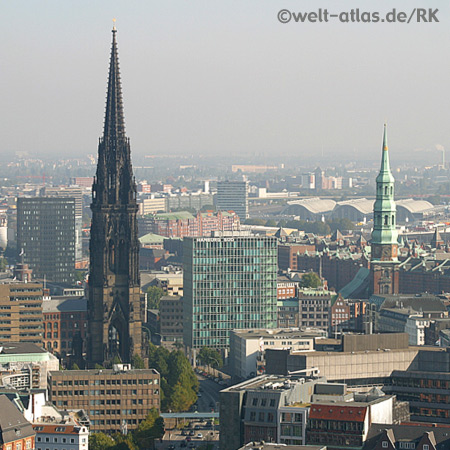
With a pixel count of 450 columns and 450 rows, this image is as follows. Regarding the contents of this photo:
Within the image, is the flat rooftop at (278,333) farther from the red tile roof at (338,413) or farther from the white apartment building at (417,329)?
the red tile roof at (338,413)

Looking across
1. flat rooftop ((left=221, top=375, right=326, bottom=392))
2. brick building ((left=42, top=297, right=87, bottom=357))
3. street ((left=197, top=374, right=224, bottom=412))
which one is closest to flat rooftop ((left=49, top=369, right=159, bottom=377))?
street ((left=197, top=374, right=224, bottom=412))

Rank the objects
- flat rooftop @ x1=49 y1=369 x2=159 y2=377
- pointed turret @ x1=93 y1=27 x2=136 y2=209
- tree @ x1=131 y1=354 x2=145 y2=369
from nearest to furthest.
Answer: flat rooftop @ x1=49 y1=369 x2=159 y2=377 → tree @ x1=131 y1=354 x2=145 y2=369 → pointed turret @ x1=93 y1=27 x2=136 y2=209

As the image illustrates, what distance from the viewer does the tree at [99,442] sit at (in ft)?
383

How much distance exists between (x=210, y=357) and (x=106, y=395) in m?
42.6

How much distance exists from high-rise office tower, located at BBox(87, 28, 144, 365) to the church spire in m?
1.89

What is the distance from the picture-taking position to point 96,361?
15475 cm

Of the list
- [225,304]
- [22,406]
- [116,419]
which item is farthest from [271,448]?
[225,304]

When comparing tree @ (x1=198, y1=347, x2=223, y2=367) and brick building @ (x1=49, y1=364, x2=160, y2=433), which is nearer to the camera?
brick building @ (x1=49, y1=364, x2=160, y2=433)

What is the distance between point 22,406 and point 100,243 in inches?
1821

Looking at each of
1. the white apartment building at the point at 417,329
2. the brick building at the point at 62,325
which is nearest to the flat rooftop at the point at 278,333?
the white apartment building at the point at 417,329

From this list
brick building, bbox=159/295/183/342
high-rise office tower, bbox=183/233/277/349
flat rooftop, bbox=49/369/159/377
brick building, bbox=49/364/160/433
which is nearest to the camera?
brick building, bbox=49/364/160/433

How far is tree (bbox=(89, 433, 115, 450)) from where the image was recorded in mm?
116875

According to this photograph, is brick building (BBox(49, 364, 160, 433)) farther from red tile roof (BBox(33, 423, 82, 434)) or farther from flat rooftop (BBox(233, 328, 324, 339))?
flat rooftop (BBox(233, 328, 324, 339))

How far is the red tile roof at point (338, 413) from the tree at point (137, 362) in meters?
45.6
